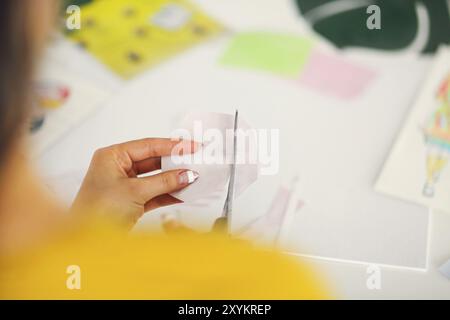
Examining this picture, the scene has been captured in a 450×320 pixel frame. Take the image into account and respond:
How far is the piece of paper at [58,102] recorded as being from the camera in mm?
819

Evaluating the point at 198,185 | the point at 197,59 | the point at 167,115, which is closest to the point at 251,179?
the point at 198,185

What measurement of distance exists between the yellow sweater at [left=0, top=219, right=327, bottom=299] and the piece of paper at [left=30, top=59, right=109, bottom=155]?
0.19m

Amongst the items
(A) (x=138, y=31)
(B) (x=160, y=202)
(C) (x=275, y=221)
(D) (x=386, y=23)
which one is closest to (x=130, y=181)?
(B) (x=160, y=202)

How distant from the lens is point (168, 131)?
0.77 m

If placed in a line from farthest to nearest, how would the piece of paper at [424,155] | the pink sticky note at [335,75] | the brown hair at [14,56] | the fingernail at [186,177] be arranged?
the pink sticky note at [335,75] < the piece of paper at [424,155] < the fingernail at [186,177] < the brown hair at [14,56]

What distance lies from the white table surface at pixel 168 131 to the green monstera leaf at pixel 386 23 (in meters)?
0.05

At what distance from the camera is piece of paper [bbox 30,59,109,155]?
82 centimetres

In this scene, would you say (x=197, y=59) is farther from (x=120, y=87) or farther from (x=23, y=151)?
(x=23, y=151)

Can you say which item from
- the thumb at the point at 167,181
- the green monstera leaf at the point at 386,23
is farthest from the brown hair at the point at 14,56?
the green monstera leaf at the point at 386,23

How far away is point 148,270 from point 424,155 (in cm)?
50

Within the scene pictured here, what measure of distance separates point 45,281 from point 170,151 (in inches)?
11.2

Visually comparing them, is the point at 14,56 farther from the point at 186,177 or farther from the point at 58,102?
the point at 58,102

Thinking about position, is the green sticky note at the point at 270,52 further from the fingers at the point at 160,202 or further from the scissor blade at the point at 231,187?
the fingers at the point at 160,202

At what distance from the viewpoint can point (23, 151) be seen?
0.79 metres
